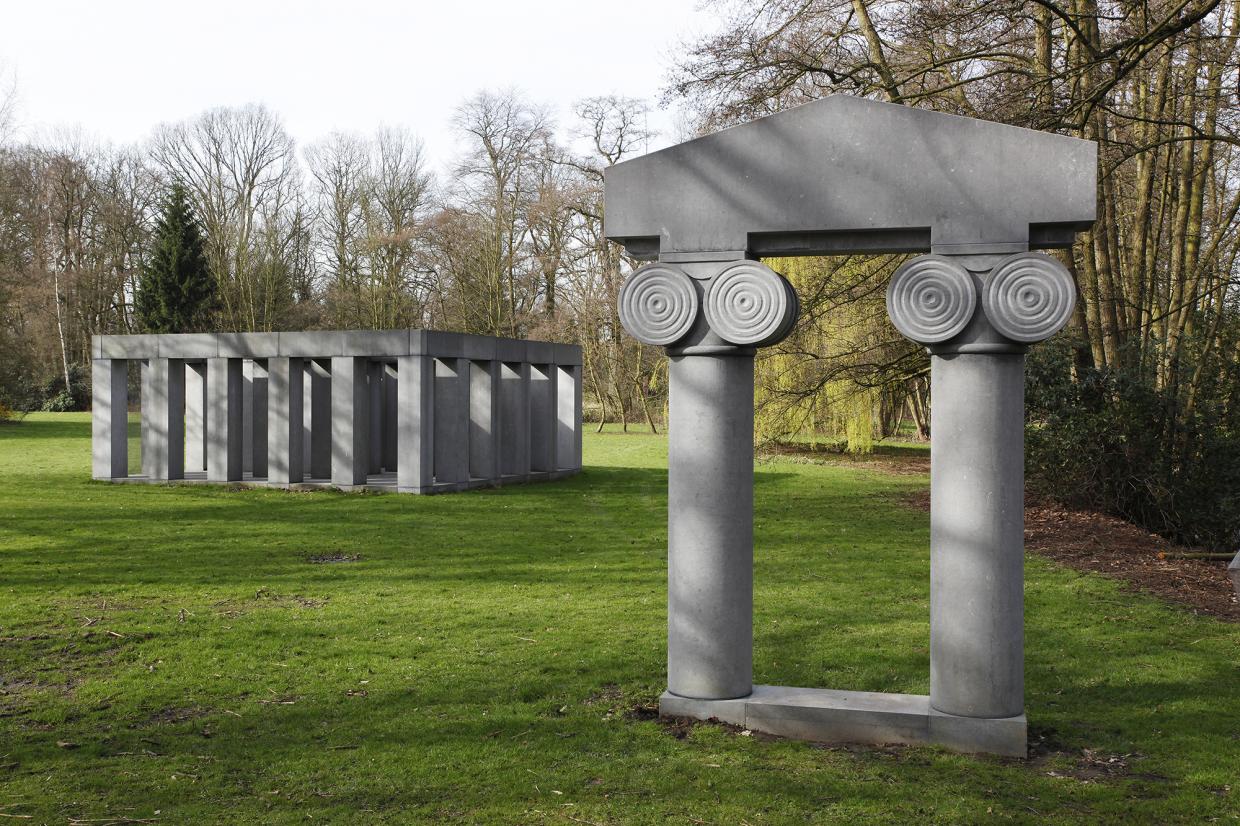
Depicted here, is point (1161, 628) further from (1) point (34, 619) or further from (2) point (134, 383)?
(2) point (134, 383)

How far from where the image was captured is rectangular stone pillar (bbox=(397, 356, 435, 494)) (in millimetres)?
17297

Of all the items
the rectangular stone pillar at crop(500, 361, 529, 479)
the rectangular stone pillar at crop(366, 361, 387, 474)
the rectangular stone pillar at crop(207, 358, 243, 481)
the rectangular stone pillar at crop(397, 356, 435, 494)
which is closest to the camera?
the rectangular stone pillar at crop(397, 356, 435, 494)

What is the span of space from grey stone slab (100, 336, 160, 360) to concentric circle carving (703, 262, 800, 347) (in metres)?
15.9

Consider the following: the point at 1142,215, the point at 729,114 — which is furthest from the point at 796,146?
the point at 1142,215

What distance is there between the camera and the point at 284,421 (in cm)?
1830

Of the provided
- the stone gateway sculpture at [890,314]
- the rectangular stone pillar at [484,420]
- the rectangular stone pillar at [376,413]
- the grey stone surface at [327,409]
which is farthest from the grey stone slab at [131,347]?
the stone gateway sculpture at [890,314]

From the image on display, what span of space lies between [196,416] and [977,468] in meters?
18.0

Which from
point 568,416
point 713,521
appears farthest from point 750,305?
point 568,416

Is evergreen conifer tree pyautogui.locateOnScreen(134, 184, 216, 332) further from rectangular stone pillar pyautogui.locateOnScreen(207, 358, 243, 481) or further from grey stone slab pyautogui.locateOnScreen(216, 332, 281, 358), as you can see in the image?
grey stone slab pyautogui.locateOnScreen(216, 332, 281, 358)

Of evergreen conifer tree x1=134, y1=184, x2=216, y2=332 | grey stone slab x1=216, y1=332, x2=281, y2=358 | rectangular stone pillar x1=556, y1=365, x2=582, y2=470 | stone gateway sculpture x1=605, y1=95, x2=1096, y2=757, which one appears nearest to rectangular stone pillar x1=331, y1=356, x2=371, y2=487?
grey stone slab x1=216, y1=332, x2=281, y2=358

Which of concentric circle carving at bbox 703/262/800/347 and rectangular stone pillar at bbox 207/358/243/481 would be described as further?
rectangular stone pillar at bbox 207/358/243/481

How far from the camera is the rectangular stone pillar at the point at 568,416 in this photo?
21500mm

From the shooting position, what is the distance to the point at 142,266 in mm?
42719

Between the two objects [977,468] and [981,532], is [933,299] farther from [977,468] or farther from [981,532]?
[981,532]
